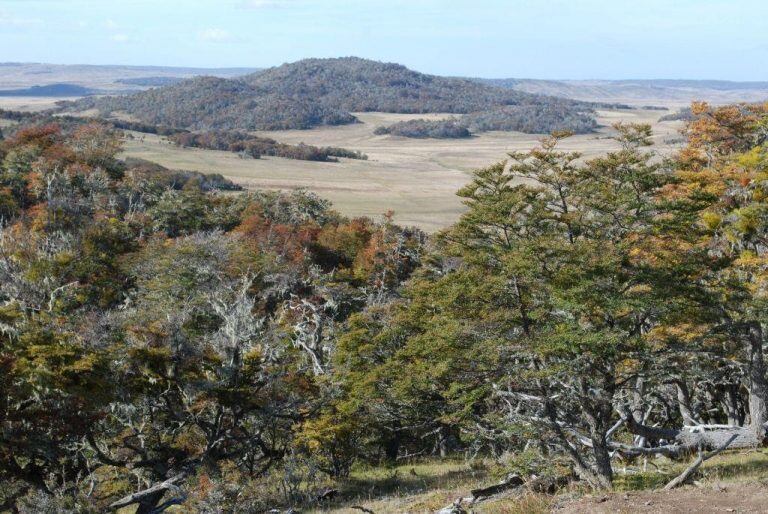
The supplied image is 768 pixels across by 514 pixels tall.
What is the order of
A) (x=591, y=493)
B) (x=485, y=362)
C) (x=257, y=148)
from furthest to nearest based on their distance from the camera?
(x=257, y=148) → (x=485, y=362) → (x=591, y=493)

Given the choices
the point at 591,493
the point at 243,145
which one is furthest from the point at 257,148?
the point at 591,493

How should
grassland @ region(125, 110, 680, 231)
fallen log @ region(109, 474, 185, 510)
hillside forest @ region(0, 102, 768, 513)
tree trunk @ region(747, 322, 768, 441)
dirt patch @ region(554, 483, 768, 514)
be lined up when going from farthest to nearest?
grassland @ region(125, 110, 680, 231) → tree trunk @ region(747, 322, 768, 441) → fallen log @ region(109, 474, 185, 510) → hillside forest @ region(0, 102, 768, 513) → dirt patch @ region(554, 483, 768, 514)

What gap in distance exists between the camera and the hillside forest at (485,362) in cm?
1481

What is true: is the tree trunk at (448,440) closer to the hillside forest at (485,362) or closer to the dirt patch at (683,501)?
the hillside forest at (485,362)

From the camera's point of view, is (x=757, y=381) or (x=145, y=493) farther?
(x=757, y=381)

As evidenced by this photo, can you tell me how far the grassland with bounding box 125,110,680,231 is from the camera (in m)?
102

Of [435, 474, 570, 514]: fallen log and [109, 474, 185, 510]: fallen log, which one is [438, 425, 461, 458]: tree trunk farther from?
[109, 474, 185, 510]: fallen log

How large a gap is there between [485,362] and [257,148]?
14591cm

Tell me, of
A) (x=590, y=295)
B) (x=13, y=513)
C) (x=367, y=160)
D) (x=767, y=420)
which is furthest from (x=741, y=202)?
(x=367, y=160)

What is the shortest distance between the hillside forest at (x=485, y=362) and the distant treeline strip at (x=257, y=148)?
126063mm

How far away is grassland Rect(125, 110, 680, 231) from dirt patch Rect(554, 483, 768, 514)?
235 ft

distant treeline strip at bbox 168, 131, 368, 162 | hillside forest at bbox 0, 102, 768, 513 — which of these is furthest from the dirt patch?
distant treeline strip at bbox 168, 131, 368, 162

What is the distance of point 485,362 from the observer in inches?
640

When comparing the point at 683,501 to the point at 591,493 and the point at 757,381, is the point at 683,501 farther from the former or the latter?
the point at 757,381
